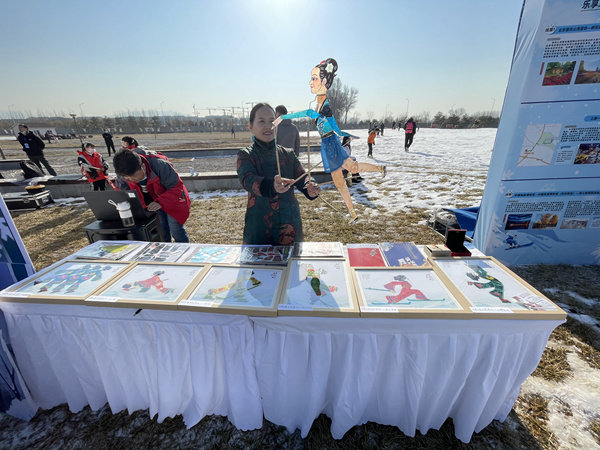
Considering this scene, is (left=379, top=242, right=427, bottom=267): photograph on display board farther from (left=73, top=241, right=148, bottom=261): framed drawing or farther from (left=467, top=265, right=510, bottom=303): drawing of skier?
(left=73, top=241, right=148, bottom=261): framed drawing

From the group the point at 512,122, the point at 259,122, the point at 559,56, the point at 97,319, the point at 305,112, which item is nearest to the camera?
the point at 97,319

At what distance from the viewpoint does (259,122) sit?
1.68m

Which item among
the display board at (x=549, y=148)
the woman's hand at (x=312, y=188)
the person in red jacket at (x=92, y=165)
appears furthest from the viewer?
the person in red jacket at (x=92, y=165)

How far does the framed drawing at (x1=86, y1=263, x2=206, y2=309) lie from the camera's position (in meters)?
1.37

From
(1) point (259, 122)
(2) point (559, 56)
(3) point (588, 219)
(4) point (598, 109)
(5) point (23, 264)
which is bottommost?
(3) point (588, 219)

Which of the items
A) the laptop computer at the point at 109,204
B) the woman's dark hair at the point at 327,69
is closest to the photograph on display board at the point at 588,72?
the woman's dark hair at the point at 327,69

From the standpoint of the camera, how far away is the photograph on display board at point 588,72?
2642mm

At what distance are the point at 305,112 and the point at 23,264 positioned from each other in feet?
7.24

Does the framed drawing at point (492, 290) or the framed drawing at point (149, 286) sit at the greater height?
the framed drawing at point (492, 290)

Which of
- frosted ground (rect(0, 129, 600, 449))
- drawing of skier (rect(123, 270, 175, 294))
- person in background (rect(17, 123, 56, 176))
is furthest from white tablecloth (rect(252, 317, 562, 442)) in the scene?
person in background (rect(17, 123, 56, 176))

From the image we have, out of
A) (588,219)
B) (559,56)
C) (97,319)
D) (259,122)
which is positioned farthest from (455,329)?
(588,219)

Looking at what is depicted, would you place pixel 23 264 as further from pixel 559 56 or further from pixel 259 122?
pixel 559 56

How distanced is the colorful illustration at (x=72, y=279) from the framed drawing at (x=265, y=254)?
0.86m

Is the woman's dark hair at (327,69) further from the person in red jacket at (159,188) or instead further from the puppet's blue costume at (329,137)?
the person in red jacket at (159,188)
